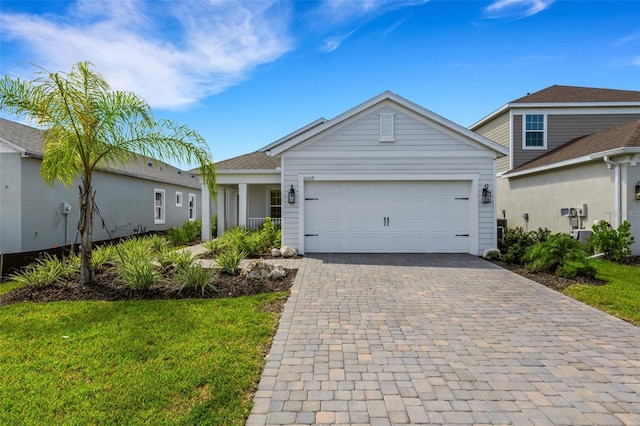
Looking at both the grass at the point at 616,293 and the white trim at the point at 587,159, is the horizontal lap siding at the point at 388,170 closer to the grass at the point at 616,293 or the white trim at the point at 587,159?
the white trim at the point at 587,159

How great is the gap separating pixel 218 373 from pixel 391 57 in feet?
37.4

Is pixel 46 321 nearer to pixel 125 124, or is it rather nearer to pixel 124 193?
pixel 125 124

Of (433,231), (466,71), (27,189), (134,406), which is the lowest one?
(134,406)

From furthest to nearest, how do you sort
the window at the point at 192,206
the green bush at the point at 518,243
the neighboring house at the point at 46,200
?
the window at the point at 192,206 < the neighboring house at the point at 46,200 < the green bush at the point at 518,243

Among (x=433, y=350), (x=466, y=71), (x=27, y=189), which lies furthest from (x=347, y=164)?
(x=27, y=189)

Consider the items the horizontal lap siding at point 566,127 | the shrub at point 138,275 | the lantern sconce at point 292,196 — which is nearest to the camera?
the shrub at point 138,275

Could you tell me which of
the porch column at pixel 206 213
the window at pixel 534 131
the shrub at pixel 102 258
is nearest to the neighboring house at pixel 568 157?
the window at pixel 534 131

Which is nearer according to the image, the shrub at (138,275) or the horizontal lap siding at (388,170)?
the shrub at (138,275)

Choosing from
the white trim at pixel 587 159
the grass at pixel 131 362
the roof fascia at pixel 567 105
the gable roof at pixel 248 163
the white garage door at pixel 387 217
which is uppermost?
the roof fascia at pixel 567 105

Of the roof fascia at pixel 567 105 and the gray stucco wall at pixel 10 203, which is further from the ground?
the roof fascia at pixel 567 105

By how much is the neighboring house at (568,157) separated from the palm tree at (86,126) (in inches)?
459

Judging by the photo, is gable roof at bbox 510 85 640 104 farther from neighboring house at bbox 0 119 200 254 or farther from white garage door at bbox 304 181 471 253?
neighboring house at bbox 0 119 200 254

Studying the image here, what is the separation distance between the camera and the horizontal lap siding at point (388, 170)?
33.4 ft

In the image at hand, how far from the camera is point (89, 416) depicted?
2523mm
